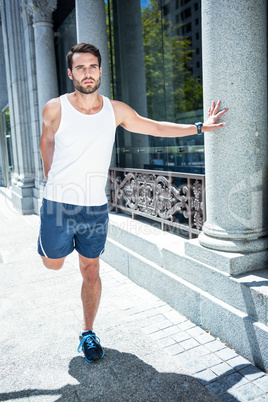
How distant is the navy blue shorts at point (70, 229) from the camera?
3.03 m

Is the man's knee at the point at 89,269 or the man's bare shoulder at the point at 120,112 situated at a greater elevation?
the man's bare shoulder at the point at 120,112

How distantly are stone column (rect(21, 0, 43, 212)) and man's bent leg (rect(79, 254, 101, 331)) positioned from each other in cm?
796

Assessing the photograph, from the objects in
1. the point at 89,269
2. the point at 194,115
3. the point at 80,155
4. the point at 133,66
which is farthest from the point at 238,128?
the point at 194,115

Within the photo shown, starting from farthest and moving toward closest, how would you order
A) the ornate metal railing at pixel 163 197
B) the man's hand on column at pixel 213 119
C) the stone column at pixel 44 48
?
1. the stone column at pixel 44 48
2. the ornate metal railing at pixel 163 197
3. the man's hand on column at pixel 213 119

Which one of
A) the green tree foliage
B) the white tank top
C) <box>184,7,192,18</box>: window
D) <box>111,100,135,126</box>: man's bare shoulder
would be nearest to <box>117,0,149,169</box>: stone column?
the green tree foliage

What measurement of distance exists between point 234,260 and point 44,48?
864 cm

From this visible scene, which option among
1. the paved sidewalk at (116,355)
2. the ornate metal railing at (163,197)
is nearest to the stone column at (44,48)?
the ornate metal railing at (163,197)

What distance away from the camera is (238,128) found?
11.1ft

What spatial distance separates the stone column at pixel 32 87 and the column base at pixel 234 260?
26.5 feet

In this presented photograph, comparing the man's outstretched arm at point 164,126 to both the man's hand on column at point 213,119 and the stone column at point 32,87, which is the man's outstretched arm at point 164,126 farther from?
the stone column at point 32,87

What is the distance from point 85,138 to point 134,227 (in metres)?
2.96

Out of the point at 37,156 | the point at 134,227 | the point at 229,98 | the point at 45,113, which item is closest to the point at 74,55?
the point at 45,113

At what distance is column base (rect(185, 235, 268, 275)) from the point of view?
11.2 ft

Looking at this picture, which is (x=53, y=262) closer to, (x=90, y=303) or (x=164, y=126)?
(x=90, y=303)
